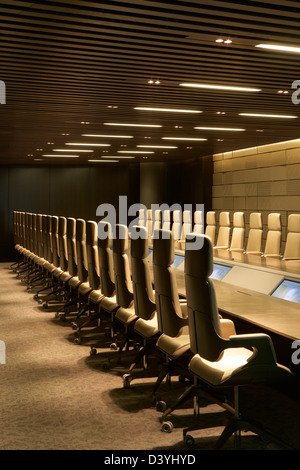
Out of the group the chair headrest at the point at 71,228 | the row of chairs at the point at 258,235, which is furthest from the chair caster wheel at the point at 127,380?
the row of chairs at the point at 258,235

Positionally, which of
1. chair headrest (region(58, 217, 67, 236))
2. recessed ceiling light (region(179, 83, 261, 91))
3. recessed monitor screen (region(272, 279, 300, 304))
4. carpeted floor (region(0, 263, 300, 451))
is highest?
recessed ceiling light (region(179, 83, 261, 91))

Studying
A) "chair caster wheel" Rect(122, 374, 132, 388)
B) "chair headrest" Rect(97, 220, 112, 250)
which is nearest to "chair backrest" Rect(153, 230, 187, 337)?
"chair caster wheel" Rect(122, 374, 132, 388)

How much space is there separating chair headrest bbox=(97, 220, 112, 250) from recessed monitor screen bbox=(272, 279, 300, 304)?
1564mm

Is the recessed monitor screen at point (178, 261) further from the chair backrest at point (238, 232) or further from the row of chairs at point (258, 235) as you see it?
the chair backrest at point (238, 232)

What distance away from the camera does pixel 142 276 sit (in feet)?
12.6

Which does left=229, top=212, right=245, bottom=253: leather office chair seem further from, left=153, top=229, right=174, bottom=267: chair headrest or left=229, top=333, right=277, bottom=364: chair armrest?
left=229, top=333, right=277, bottom=364: chair armrest

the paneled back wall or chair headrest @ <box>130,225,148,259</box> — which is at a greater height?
the paneled back wall

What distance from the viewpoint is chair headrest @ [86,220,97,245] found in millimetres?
5122

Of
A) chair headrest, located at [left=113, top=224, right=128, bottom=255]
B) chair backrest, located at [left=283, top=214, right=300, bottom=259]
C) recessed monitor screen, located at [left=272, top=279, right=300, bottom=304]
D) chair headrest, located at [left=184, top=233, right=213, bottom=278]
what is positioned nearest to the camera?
chair headrest, located at [left=184, top=233, right=213, bottom=278]

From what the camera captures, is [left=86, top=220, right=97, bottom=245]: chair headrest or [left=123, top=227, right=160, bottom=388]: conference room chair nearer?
[left=123, top=227, right=160, bottom=388]: conference room chair

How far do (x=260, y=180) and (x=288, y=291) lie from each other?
775 centimetres

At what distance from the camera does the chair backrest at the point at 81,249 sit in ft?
18.7

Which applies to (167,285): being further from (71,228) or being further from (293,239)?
(293,239)

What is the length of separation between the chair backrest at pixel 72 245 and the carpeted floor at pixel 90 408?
110 centimetres
